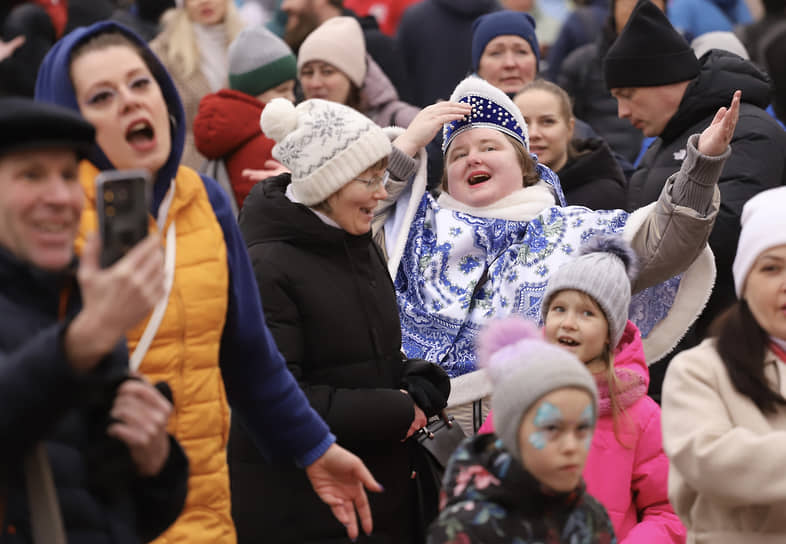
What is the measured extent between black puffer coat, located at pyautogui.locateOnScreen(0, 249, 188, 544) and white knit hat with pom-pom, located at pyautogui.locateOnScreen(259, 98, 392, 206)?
1.43 m

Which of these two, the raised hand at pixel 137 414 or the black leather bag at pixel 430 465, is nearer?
the raised hand at pixel 137 414

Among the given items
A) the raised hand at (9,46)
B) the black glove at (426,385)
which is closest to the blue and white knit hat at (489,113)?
the black glove at (426,385)

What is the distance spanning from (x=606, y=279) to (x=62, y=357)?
2.10m

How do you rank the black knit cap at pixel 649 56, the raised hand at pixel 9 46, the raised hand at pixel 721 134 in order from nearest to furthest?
the raised hand at pixel 721 134, the black knit cap at pixel 649 56, the raised hand at pixel 9 46

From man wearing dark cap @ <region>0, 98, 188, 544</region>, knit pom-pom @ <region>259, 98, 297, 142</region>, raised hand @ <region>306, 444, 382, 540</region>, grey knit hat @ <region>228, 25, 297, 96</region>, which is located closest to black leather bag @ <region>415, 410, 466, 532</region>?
raised hand @ <region>306, 444, 382, 540</region>

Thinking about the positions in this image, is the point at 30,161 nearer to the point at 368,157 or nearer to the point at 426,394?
the point at 368,157

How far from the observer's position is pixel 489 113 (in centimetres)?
459

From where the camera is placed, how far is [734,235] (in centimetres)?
487

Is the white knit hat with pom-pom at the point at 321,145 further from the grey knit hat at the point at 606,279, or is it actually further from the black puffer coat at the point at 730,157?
the black puffer coat at the point at 730,157

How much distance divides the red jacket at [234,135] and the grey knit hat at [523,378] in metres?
3.10

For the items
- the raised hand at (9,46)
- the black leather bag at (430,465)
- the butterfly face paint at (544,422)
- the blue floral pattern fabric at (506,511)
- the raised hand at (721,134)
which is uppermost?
the raised hand at (9,46)

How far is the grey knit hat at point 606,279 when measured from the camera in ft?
12.4

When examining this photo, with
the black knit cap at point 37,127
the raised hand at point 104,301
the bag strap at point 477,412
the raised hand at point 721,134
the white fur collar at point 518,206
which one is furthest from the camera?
the white fur collar at point 518,206

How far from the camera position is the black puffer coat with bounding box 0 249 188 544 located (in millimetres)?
2070
